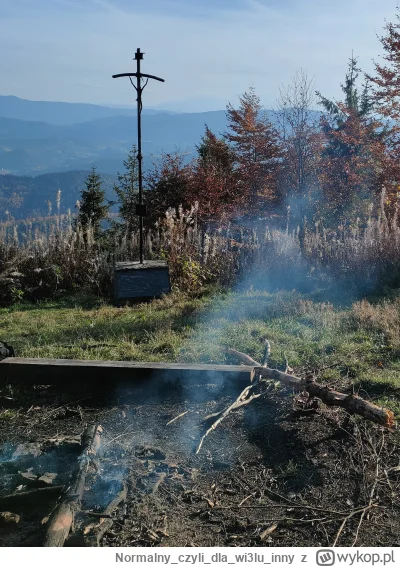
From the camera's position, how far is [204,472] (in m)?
2.70

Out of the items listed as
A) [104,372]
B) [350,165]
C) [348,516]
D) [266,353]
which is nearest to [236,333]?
[266,353]

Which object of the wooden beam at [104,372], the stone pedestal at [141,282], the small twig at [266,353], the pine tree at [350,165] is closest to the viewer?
the wooden beam at [104,372]

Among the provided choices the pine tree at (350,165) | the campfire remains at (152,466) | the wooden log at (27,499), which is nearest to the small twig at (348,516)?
the campfire remains at (152,466)

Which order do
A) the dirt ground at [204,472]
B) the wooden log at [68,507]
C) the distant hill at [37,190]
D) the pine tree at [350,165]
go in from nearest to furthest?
the wooden log at [68,507]
the dirt ground at [204,472]
the pine tree at [350,165]
the distant hill at [37,190]

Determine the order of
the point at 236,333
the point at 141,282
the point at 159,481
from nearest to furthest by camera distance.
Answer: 1. the point at 159,481
2. the point at 236,333
3. the point at 141,282

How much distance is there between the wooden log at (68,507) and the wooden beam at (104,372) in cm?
100

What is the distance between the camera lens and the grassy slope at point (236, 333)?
4.29 m

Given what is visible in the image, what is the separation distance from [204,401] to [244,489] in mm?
1089

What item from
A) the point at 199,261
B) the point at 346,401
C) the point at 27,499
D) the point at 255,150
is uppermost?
the point at 255,150

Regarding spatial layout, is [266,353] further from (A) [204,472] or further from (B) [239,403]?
(A) [204,472]

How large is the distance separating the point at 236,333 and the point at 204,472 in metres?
2.56

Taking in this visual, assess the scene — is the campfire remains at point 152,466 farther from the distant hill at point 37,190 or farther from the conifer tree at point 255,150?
the distant hill at point 37,190

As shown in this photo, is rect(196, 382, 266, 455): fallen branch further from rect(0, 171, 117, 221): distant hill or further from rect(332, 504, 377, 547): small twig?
rect(0, 171, 117, 221): distant hill

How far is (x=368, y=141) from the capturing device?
15547 mm
